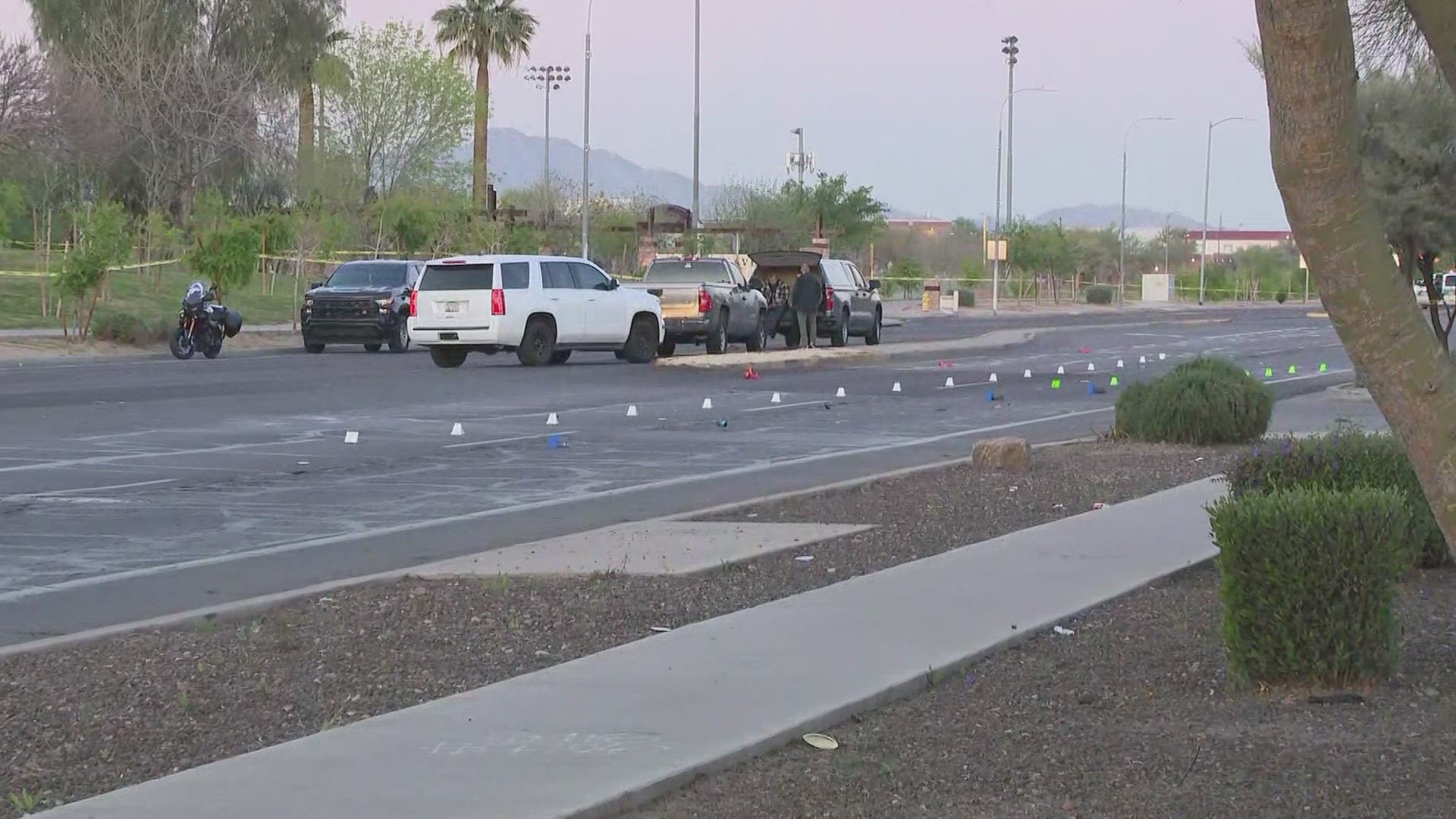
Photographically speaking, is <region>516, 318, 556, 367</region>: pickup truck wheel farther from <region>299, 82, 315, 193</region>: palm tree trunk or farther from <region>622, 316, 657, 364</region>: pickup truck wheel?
<region>299, 82, 315, 193</region>: palm tree trunk

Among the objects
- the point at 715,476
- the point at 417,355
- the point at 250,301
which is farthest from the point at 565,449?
the point at 250,301

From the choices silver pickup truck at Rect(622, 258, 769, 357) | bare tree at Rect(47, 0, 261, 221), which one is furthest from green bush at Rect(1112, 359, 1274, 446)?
bare tree at Rect(47, 0, 261, 221)

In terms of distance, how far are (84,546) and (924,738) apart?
6.92 metres

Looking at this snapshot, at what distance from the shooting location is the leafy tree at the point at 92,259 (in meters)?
35.3

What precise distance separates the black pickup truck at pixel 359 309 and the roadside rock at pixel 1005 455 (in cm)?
2281

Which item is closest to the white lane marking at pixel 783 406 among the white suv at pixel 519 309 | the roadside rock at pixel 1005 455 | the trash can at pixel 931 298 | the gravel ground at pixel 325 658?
the white suv at pixel 519 309

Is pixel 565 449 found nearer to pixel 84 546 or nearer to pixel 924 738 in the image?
pixel 84 546

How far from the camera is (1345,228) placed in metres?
5.88

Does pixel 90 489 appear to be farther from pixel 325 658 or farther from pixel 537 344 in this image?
pixel 537 344

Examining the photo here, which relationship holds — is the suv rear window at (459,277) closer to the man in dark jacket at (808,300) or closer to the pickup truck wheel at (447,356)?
the pickup truck wheel at (447,356)

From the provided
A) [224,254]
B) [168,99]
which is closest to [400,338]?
[224,254]

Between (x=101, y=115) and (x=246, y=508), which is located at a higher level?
(x=101, y=115)

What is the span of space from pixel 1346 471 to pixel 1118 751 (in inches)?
190

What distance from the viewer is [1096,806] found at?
5906 millimetres
